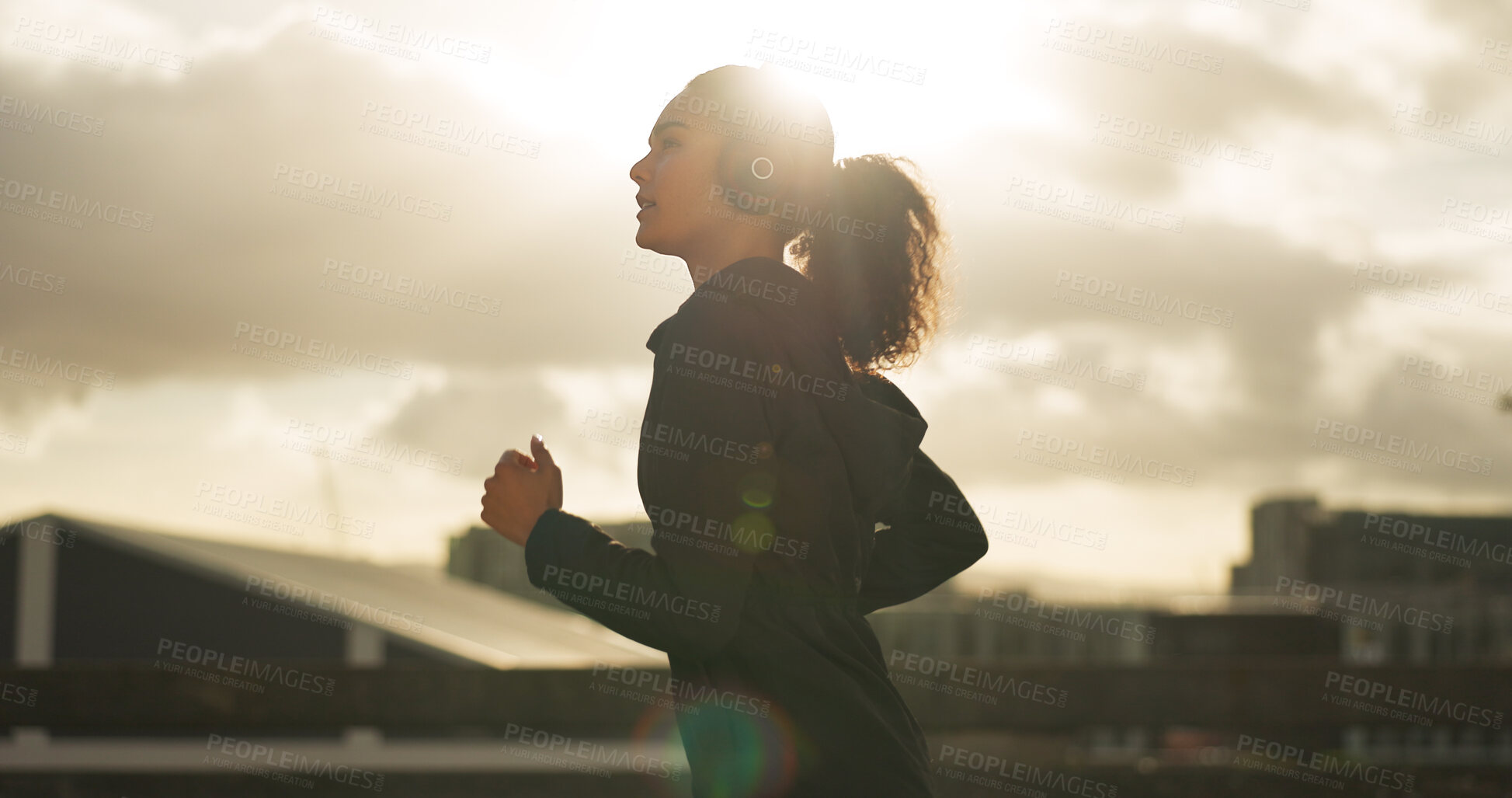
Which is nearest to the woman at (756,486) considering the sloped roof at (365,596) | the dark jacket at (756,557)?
the dark jacket at (756,557)

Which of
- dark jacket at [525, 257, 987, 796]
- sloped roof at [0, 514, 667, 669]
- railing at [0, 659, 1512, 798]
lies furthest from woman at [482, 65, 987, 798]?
sloped roof at [0, 514, 667, 669]

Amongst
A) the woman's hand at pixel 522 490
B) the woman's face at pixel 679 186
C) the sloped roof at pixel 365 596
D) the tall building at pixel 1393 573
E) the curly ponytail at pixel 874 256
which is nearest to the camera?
the woman's hand at pixel 522 490

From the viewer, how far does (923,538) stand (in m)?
1.95

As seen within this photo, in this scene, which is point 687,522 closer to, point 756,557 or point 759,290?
point 756,557

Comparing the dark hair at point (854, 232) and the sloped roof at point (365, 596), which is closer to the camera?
the dark hair at point (854, 232)

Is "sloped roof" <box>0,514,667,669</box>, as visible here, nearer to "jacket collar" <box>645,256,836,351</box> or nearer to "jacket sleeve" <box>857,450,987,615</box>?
"jacket sleeve" <box>857,450,987,615</box>

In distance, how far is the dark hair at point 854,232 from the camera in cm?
182

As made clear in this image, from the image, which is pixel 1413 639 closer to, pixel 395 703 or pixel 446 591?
pixel 446 591

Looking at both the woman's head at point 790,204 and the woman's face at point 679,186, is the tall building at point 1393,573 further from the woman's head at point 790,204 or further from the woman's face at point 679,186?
the woman's face at point 679,186

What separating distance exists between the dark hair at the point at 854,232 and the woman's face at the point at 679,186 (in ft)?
0.26

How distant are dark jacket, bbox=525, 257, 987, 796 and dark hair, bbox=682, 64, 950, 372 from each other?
23cm

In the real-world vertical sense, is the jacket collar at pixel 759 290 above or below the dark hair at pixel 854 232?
below

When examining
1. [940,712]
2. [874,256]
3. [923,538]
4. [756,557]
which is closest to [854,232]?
[874,256]

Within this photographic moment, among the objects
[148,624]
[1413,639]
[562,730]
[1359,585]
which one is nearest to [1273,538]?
[1359,585]
